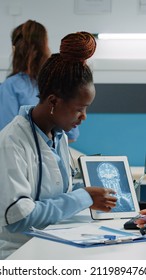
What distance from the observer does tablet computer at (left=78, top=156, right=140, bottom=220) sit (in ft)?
7.31

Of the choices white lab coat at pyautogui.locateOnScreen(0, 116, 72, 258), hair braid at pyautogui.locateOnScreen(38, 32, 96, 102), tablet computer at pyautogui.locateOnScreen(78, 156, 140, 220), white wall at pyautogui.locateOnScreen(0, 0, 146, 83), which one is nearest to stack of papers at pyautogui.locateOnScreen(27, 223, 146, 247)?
white lab coat at pyautogui.locateOnScreen(0, 116, 72, 258)

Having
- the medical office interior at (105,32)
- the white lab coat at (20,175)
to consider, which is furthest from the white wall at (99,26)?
the white lab coat at (20,175)

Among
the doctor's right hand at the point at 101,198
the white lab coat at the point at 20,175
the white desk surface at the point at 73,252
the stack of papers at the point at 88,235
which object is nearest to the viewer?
the white desk surface at the point at 73,252

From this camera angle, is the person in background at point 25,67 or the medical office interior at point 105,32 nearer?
the person in background at point 25,67

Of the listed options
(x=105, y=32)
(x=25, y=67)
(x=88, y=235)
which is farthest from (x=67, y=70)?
(x=105, y=32)

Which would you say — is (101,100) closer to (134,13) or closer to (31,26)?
(134,13)

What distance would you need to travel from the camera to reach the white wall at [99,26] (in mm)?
4598

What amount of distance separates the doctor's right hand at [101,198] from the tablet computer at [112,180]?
0.04 m

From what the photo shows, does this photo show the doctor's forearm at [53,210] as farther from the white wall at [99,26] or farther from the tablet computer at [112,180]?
the white wall at [99,26]

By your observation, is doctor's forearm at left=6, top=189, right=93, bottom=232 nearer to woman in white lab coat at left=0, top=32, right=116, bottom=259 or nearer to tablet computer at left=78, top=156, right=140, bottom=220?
woman in white lab coat at left=0, top=32, right=116, bottom=259

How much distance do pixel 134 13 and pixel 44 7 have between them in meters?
0.68

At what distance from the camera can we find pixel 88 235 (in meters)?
1.86

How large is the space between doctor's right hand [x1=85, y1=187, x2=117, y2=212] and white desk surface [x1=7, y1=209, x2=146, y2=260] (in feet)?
1.27

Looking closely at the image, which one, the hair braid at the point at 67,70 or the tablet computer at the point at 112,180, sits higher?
the hair braid at the point at 67,70
